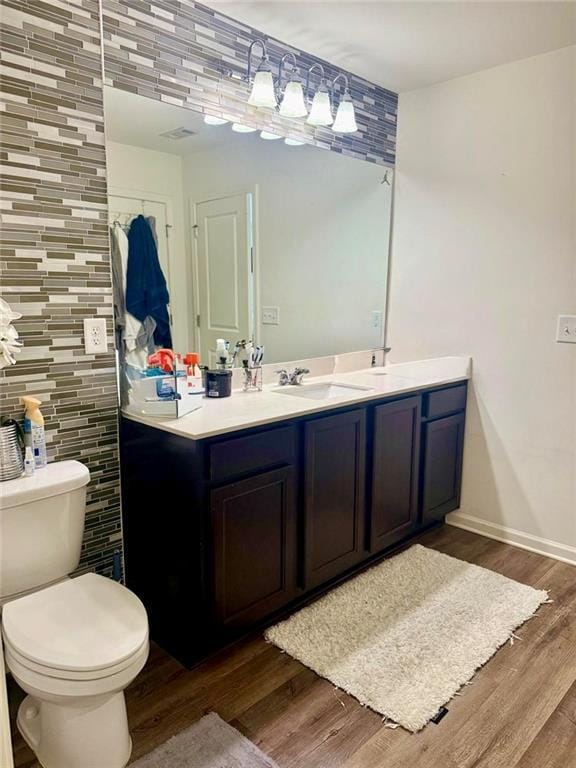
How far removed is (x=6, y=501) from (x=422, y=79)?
271 centimetres

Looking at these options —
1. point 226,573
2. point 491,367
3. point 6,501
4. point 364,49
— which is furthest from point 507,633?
point 364,49

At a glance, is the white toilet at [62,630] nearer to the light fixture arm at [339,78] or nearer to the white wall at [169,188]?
the white wall at [169,188]

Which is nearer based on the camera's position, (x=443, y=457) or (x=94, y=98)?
(x=94, y=98)

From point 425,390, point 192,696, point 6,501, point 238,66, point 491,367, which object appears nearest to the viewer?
point 6,501

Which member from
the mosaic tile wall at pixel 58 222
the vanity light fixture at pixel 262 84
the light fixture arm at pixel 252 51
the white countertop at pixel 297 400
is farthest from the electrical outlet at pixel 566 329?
the mosaic tile wall at pixel 58 222

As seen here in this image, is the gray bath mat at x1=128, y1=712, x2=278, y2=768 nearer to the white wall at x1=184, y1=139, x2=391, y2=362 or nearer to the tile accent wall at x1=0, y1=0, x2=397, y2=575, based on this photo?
the tile accent wall at x1=0, y1=0, x2=397, y2=575

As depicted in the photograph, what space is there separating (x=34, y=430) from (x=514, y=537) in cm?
236

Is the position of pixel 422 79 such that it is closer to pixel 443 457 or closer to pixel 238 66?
pixel 238 66

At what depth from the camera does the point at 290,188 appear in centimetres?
255

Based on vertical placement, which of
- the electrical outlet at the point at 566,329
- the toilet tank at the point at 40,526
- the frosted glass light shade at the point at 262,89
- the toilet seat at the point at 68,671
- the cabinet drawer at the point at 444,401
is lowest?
the toilet seat at the point at 68,671

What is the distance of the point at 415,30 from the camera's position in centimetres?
217

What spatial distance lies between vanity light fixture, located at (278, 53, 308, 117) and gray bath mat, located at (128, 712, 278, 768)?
2.38m

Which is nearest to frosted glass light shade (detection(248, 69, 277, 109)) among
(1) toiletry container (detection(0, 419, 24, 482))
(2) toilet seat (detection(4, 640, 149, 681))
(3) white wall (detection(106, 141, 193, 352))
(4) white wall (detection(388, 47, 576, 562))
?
(3) white wall (detection(106, 141, 193, 352))

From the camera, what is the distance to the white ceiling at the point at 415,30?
6.54ft
